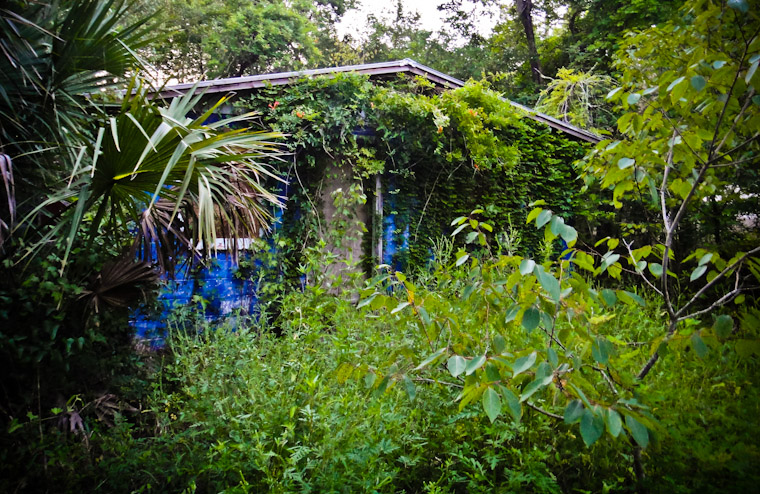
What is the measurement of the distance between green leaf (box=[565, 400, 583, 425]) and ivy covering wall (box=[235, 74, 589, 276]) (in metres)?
4.06

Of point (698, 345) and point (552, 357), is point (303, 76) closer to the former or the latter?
point (552, 357)

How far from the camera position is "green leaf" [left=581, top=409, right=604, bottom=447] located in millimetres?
1267

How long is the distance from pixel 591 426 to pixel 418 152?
5.50 meters

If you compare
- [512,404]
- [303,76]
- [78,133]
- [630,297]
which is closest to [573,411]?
[512,404]

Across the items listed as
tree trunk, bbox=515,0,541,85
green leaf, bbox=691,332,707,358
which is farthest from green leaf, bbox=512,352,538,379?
tree trunk, bbox=515,0,541,85

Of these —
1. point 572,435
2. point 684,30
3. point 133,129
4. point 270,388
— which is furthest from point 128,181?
point 684,30

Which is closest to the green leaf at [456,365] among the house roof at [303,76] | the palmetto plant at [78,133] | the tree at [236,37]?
the palmetto plant at [78,133]

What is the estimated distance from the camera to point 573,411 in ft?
4.31

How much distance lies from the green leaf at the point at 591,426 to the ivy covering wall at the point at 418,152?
13.5 ft

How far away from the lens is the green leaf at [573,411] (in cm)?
130

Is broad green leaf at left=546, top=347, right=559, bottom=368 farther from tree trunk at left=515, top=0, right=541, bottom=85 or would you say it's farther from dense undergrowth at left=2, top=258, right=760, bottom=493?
tree trunk at left=515, top=0, right=541, bottom=85

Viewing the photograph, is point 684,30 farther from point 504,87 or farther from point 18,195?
point 504,87

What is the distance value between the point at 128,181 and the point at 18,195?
2.49 feet

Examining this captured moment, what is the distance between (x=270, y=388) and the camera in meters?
2.59
